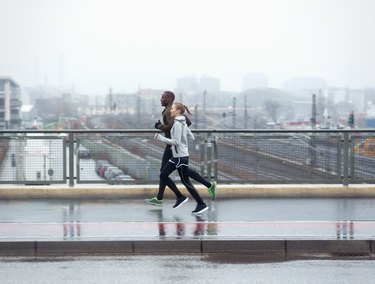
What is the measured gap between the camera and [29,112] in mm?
84062

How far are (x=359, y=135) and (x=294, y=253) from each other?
520 centimetres

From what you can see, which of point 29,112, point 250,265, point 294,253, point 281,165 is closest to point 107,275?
point 250,265

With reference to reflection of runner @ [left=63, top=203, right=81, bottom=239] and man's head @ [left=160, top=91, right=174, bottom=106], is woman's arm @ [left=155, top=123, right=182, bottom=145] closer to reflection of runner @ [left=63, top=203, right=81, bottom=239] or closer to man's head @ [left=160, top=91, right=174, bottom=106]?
man's head @ [left=160, top=91, right=174, bottom=106]

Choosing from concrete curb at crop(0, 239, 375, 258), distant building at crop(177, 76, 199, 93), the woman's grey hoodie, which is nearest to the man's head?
the woman's grey hoodie

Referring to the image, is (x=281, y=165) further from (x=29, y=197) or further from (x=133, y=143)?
(x=29, y=197)

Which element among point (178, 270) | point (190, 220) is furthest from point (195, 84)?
point (178, 270)

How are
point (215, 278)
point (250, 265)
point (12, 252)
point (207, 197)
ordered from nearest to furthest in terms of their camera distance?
point (215, 278)
point (250, 265)
point (12, 252)
point (207, 197)

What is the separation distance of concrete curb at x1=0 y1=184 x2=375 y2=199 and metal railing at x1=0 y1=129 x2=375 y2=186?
0.33 meters

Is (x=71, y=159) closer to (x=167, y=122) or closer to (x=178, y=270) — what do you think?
(x=167, y=122)

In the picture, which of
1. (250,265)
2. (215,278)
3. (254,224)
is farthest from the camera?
(254,224)

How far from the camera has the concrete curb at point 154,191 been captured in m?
13.3

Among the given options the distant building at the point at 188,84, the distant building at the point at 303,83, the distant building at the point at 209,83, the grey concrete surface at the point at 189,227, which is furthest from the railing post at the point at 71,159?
the distant building at the point at 303,83

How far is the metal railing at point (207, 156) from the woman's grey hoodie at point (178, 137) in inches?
79.6

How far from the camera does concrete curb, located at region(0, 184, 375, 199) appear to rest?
1334 cm
